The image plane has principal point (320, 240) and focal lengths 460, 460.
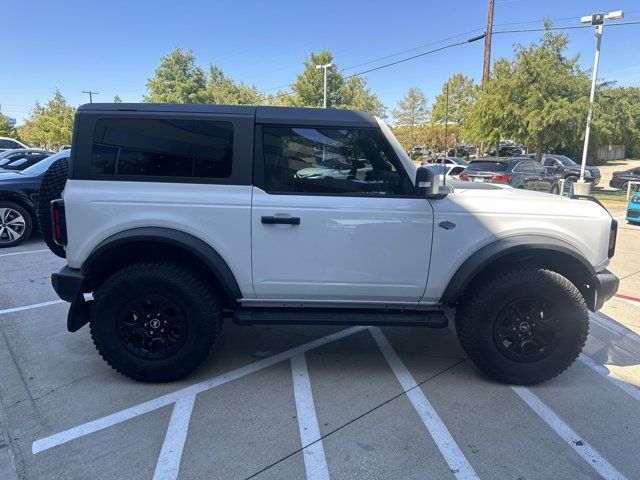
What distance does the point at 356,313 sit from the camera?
3398mm

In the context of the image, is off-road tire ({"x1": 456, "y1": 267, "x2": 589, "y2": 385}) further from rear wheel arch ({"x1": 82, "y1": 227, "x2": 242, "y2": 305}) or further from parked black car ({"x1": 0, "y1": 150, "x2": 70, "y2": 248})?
parked black car ({"x1": 0, "y1": 150, "x2": 70, "y2": 248})

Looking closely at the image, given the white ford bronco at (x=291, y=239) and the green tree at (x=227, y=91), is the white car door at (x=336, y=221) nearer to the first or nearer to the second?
the white ford bronco at (x=291, y=239)

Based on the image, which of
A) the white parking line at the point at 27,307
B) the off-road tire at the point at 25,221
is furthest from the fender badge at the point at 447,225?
the off-road tire at the point at 25,221

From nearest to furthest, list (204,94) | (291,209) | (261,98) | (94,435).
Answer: (94,435) < (291,209) < (204,94) < (261,98)

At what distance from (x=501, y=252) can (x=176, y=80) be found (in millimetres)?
44207

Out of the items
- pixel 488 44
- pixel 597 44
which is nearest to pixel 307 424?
pixel 597 44

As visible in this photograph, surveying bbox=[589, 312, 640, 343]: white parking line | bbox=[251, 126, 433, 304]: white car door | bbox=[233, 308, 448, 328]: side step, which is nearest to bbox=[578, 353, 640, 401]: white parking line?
bbox=[589, 312, 640, 343]: white parking line

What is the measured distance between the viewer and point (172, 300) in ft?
10.7

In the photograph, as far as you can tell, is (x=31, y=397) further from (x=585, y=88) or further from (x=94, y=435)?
(x=585, y=88)

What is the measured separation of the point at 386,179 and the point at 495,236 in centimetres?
87

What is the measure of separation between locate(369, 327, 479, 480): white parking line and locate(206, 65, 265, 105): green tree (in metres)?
43.2

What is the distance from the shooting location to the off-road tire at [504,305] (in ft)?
10.7

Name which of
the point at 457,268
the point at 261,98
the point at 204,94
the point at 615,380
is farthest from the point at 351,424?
the point at 261,98

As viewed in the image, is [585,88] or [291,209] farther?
[585,88]
